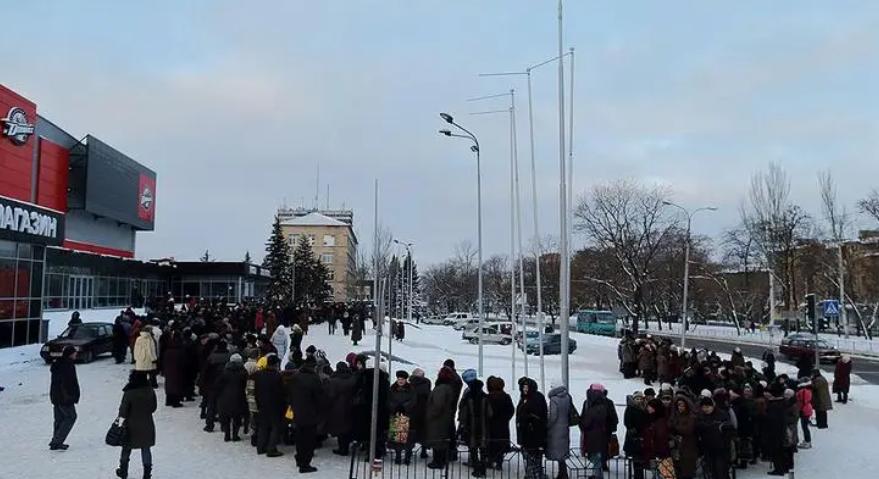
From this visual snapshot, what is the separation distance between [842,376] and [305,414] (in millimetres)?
17398

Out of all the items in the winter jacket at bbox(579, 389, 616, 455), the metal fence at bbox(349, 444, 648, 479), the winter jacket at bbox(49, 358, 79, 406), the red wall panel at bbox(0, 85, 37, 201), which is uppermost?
the red wall panel at bbox(0, 85, 37, 201)

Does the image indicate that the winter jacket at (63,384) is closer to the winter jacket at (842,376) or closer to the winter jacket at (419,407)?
the winter jacket at (419,407)

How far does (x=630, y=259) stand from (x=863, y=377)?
2347cm

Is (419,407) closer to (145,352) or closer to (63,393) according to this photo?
(63,393)

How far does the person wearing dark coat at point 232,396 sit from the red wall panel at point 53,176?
129 ft

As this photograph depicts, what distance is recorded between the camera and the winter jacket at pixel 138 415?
9164 millimetres

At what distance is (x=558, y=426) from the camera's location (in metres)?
10.7

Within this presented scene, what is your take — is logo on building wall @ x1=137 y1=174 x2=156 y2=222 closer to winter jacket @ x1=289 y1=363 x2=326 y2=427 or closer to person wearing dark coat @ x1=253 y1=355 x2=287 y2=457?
person wearing dark coat @ x1=253 y1=355 x2=287 y2=457

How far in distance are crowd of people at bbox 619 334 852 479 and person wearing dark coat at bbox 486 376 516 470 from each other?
1.87 metres

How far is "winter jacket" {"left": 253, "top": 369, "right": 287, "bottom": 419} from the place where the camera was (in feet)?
36.7

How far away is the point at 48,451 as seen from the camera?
36.4 feet

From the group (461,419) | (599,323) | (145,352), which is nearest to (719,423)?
(461,419)

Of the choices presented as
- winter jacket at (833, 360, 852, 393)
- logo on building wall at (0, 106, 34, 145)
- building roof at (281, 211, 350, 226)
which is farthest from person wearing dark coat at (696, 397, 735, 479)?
building roof at (281, 211, 350, 226)

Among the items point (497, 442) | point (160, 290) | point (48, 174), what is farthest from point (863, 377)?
point (160, 290)
